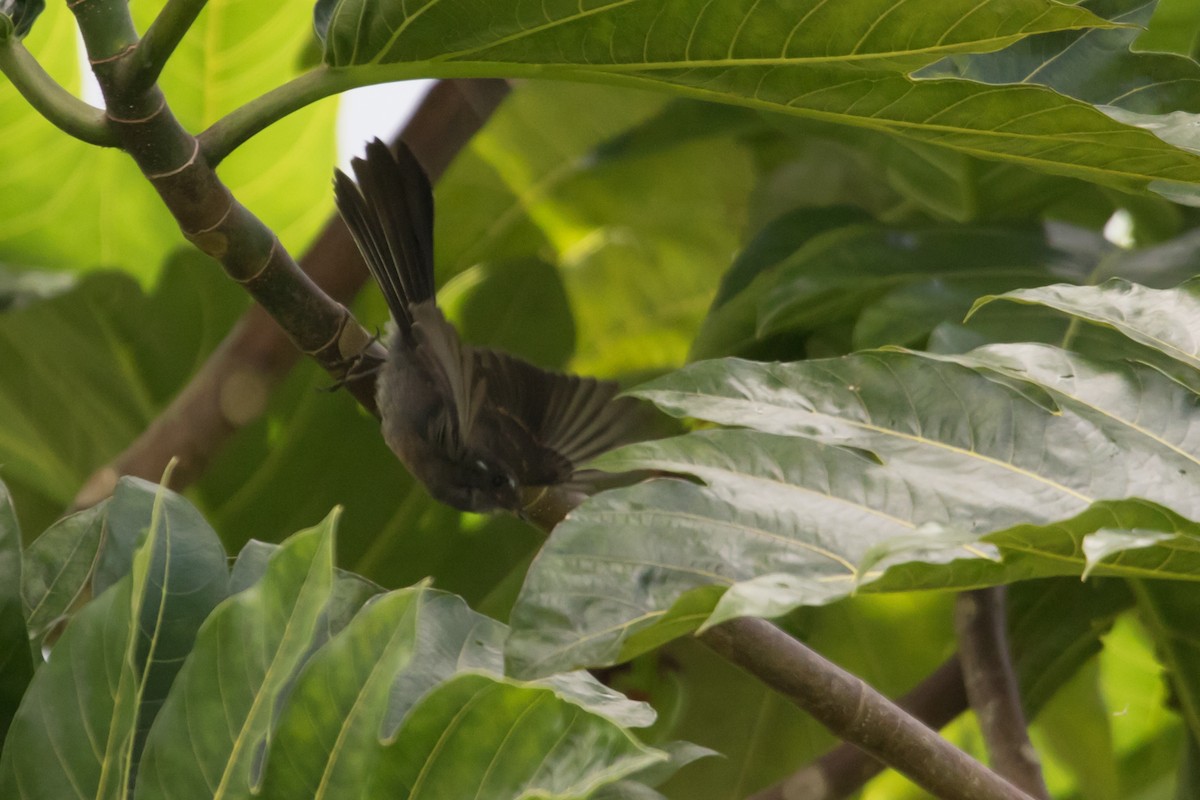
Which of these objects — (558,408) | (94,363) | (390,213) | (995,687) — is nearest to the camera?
(390,213)

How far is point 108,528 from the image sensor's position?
0.69 m

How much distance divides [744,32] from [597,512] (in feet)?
0.94

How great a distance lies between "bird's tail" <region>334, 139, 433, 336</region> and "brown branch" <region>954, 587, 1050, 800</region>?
0.61 meters

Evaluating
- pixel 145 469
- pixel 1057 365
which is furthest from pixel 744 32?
pixel 145 469

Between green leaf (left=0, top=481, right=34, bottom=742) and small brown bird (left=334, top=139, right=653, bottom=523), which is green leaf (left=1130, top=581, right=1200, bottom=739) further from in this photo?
green leaf (left=0, top=481, right=34, bottom=742)

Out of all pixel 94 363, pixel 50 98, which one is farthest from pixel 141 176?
pixel 50 98

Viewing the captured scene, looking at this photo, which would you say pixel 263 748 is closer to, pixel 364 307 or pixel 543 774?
pixel 543 774

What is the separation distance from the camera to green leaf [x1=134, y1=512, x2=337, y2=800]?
0.59 m

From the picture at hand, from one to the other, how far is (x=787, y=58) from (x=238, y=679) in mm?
452

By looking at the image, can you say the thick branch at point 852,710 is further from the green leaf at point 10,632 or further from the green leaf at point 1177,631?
Result: the green leaf at point 1177,631

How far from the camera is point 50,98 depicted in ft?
2.02

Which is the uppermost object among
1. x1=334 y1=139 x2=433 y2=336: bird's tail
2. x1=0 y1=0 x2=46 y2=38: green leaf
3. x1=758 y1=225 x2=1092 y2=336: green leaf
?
x1=0 y1=0 x2=46 y2=38: green leaf

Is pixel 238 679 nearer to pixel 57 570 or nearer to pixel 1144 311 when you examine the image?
pixel 57 570

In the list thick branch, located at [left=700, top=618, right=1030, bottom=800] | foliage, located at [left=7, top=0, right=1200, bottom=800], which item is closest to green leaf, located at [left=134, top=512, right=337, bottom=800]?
foliage, located at [left=7, top=0, right=1200, bottom=800]
